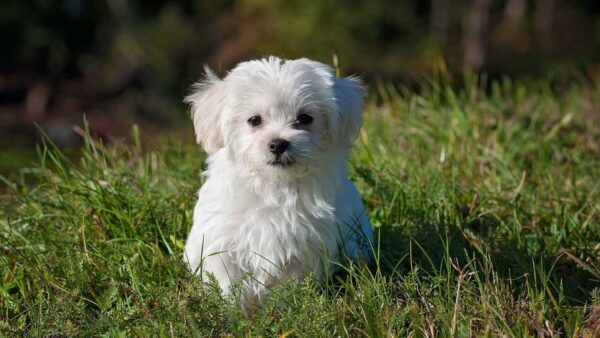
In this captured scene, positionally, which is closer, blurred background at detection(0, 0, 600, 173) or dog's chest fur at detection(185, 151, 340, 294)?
dog's chest fur at detection(185, 151, 340, 294)

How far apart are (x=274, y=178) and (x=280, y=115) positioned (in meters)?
0.30

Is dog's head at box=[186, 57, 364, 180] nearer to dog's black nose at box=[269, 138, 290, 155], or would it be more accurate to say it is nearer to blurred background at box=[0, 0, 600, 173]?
dog's black nose at box=[269, 138, 290, 155]

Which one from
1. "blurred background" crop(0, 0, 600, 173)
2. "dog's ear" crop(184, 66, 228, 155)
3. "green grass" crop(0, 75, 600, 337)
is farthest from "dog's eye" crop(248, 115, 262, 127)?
"blurred background" crop(0, 0, 600, 173)

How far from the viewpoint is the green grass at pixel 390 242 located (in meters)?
3.37

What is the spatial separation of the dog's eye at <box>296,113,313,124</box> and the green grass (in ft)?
2.31

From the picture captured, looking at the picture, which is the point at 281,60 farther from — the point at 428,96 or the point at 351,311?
the point at 428,96

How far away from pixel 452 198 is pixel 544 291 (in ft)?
3.80

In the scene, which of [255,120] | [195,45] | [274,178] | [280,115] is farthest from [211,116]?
[195,45]

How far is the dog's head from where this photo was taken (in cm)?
358

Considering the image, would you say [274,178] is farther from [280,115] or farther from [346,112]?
[346,112]

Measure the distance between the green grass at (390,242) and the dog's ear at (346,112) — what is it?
578mm

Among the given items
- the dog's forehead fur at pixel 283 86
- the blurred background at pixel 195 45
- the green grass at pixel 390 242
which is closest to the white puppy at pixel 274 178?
the dog's forehead fur at pixel 283 86

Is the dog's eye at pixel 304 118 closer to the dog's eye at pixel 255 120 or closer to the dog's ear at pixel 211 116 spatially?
the dog's eye at pixel 255 120

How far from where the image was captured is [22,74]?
66.6ft
